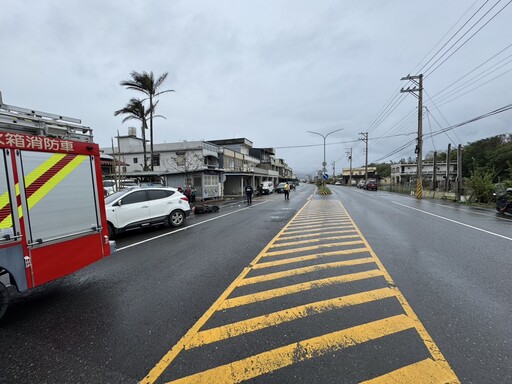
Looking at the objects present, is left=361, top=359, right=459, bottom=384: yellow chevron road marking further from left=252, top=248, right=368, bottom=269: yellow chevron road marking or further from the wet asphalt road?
left=252, top=248, right=368, bottom=269: yellow chevron road marking

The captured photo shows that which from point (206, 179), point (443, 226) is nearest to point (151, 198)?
point (443, 226)

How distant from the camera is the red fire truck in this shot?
3.35 meters

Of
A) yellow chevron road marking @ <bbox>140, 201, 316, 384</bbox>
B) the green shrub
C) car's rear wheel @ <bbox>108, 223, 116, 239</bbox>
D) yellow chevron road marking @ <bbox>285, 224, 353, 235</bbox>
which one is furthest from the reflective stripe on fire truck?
the green shrub

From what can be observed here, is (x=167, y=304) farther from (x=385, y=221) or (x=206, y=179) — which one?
(x=206, y=179)

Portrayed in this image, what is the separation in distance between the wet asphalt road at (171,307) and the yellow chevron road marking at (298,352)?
19 cm

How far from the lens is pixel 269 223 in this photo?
10.6m

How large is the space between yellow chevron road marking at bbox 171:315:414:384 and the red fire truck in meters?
2.90

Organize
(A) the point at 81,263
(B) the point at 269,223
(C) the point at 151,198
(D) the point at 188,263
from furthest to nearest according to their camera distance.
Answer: (B) the point at 269,223 < (C) the point at 151,198 < (D) the point at 188,263 < (A) the point at 81,263

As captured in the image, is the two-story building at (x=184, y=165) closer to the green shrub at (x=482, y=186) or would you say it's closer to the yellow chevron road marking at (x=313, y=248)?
the yellow chevron road marking at (x=313, y=248)

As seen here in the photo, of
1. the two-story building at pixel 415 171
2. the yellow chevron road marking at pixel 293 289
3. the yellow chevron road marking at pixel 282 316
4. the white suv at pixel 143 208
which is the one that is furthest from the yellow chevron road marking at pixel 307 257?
the two-story building at pixel 415 171

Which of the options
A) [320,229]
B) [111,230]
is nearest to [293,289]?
[320,229]

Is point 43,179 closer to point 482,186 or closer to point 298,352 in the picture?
point 298,352

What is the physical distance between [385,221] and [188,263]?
878 centimetres

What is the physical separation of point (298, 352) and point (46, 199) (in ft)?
13.5
